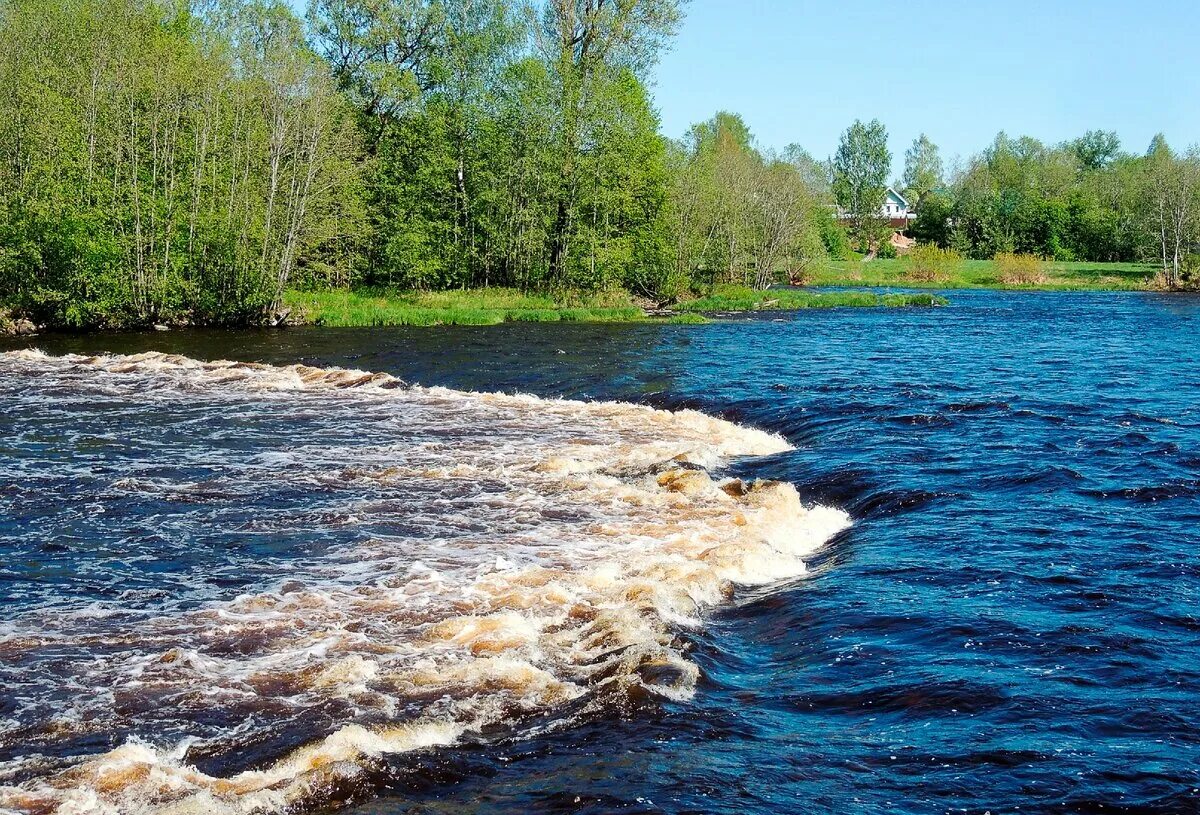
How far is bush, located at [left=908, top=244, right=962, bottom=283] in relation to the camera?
8362 centimetres

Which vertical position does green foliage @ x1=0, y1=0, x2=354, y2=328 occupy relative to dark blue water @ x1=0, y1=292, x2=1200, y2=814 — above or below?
above

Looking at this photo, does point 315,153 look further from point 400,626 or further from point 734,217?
point 400,626

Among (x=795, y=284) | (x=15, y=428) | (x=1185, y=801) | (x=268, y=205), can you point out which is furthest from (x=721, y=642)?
(x=795, y=284)

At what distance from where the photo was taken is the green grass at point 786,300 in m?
52.2

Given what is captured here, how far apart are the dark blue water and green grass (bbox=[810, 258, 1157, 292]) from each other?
54.6 m

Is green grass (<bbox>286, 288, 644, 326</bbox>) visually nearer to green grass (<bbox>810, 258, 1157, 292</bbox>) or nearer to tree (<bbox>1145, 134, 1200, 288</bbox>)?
green grass (<bbox>810, 258, 1157, 292</bbox>)

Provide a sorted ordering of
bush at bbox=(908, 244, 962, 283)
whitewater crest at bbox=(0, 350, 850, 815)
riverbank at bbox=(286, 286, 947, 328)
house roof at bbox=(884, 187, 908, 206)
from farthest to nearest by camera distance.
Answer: house roof at bbox=(884, 187, 908, 206)
bush at bbox=(908, 244, 962, 283)
riverbank at bbox=(286, 286, 947, 328)
whitewater crest at bbox=(0, 350, 850, 815)

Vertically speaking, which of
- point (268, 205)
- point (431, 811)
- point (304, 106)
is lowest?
point (431, 811)

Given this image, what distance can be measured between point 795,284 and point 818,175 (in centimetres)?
3908

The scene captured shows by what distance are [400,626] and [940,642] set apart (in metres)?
5.27

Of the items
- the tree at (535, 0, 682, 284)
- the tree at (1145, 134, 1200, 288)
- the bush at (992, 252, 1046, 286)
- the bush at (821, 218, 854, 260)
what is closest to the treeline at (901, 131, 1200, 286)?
the tree at (1145, 134, 1200, 288)

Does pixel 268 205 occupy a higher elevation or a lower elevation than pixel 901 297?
higher

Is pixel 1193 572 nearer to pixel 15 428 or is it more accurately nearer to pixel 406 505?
pixel 406 505

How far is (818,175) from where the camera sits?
373ft
